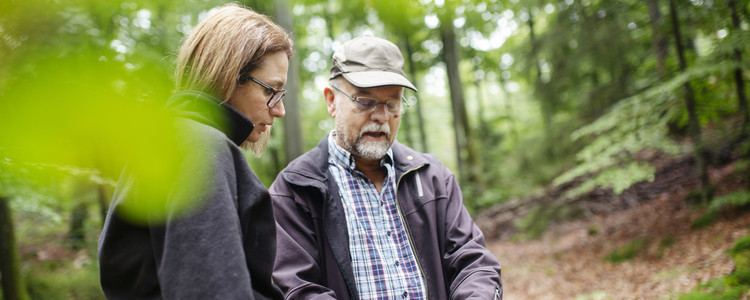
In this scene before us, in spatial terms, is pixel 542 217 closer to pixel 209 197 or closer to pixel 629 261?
pixel 629 261

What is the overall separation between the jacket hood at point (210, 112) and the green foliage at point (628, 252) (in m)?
7.20

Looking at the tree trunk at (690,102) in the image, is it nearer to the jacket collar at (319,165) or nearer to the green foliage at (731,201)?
the green foliage at (731,201)

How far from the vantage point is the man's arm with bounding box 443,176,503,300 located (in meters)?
1.98

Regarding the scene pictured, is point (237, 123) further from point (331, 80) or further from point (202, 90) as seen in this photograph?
point (331, 80)

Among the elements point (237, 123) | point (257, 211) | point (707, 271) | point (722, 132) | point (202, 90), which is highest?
point (202, 90)

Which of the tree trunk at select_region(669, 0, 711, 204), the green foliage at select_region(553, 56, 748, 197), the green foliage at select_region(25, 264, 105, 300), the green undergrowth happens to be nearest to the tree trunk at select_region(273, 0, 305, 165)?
the green foliage at select_region(553, 56, 748, 197)

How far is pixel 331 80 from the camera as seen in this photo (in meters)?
2.44

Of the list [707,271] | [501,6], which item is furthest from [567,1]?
[707,271]

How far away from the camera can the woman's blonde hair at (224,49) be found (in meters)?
1.29

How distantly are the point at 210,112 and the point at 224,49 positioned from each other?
0.22 metres

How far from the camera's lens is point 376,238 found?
214cm

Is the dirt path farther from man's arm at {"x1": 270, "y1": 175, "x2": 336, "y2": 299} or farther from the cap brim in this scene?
man's arm at {"x1": 270, "y1": 175, "x2": 336, "y2": 299}

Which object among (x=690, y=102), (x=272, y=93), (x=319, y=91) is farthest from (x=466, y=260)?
(x=319, y=91)

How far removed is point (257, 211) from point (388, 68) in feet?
4.39
